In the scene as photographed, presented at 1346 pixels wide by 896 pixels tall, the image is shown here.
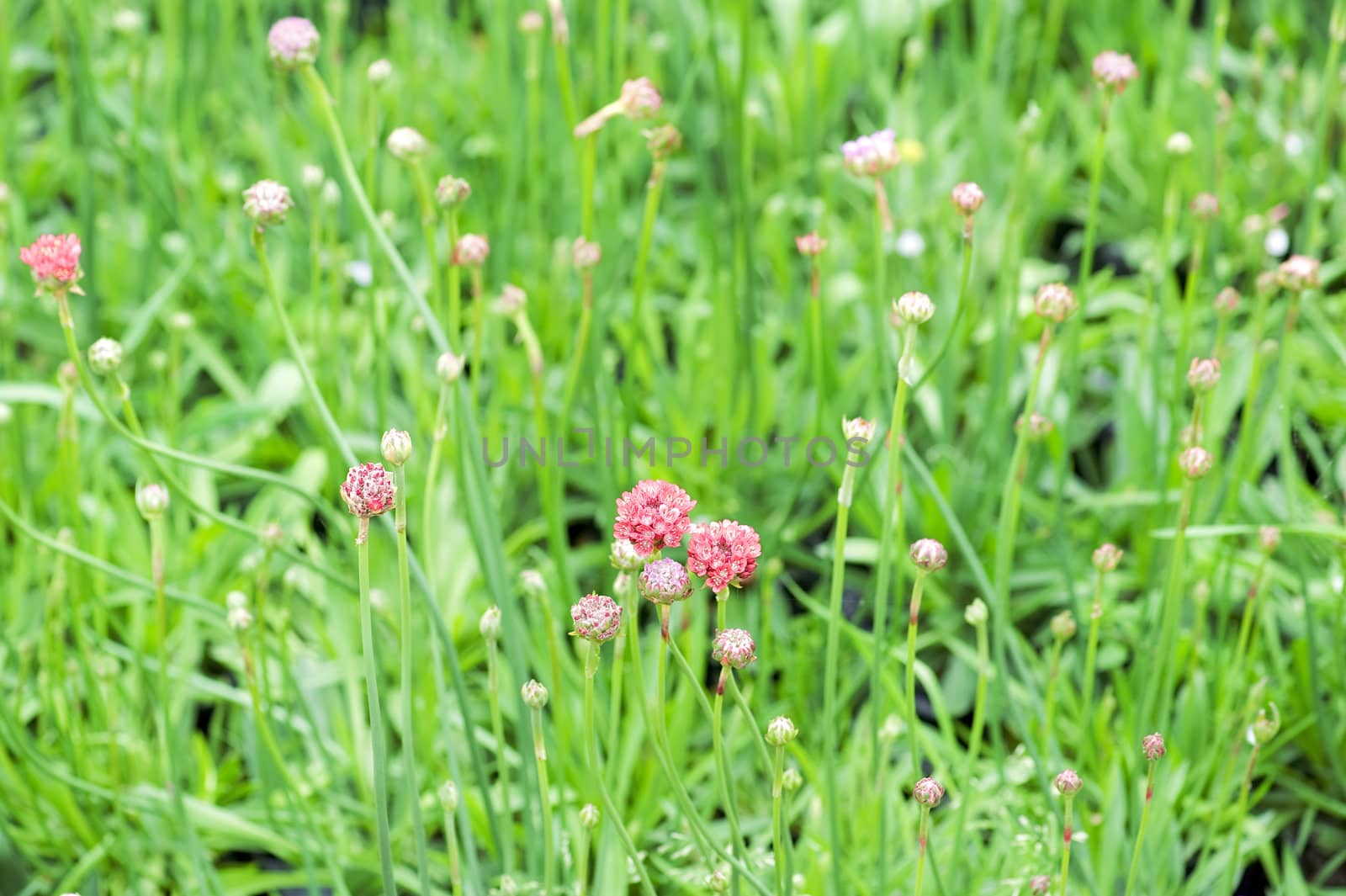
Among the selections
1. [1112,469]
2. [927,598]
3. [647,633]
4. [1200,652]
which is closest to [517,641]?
[647,633]

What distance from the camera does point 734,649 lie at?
0.80 metres

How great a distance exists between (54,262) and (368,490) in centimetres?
37

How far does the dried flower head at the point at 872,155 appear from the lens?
114 cm

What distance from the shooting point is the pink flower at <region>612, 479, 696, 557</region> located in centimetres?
76

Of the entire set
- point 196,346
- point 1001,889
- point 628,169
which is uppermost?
point 628,169

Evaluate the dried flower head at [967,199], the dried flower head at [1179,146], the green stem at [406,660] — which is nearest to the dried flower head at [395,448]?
the green stem at [406,660]

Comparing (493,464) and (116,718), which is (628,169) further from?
(116,718)

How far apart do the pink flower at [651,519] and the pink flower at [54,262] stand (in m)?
0.45

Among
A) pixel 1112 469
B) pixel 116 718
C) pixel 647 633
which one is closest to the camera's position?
pixel 116 718

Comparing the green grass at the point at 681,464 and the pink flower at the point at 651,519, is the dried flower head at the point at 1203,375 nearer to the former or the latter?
the green grass at the point at 681,464

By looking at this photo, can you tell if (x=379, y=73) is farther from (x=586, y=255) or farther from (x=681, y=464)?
(x=681, y=464)

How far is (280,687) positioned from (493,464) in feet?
1.24

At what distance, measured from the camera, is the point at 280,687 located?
1521mm

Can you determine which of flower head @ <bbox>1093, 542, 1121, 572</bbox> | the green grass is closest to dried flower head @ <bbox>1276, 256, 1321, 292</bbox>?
the green grass
